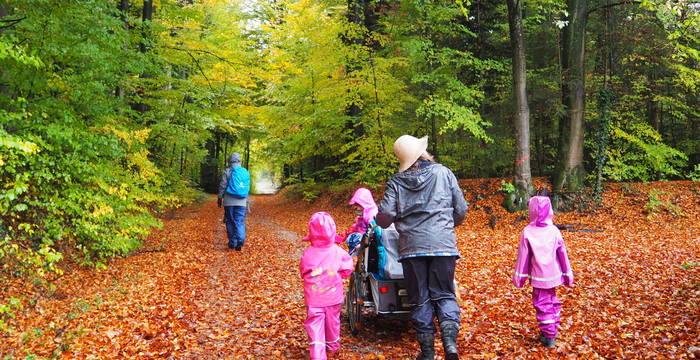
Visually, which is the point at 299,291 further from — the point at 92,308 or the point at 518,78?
the point at 518,78

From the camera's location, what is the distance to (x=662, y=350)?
4.24m

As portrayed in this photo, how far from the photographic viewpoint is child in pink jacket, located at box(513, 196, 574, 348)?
175 inches

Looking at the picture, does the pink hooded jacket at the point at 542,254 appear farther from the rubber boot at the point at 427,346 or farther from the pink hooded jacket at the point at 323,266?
the pink hooded jacket at the point at 323,266

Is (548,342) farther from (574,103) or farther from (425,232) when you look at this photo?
(574,103)

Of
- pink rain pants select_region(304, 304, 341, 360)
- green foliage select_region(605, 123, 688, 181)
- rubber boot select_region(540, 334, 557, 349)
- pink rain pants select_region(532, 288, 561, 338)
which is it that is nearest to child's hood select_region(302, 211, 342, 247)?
pink rain pants select_region(304, 304, 341, 360)

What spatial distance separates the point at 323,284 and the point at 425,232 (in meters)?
1.08

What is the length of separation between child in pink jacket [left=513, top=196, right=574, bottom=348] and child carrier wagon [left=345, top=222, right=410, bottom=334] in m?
1.32

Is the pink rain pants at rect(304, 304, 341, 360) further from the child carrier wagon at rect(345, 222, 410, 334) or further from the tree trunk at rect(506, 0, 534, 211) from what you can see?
the tree trunk at rect(506, 0, 534, 211)

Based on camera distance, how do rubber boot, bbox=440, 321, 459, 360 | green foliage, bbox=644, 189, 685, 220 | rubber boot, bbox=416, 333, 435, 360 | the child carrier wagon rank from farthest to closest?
1. green foliage, bbox=644, 189, 685, 220
2. the child carrier wagon
3. rubber boot, bbox=416, 333, 435, 360
4. rubber boot, bbox=440, 321, 459, 360

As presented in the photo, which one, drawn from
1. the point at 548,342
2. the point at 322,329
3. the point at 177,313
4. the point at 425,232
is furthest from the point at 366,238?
the point at 177,313

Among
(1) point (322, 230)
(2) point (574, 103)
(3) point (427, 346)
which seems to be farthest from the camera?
(2) point (574, 103)

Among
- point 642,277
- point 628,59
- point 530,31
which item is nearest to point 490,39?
point 530,31

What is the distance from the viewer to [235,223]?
9.84 metres

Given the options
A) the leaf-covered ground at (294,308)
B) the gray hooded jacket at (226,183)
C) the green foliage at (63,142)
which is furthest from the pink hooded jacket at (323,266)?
the gray hooded jacket at (226,183)
